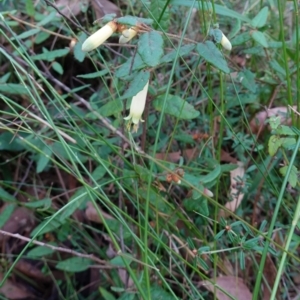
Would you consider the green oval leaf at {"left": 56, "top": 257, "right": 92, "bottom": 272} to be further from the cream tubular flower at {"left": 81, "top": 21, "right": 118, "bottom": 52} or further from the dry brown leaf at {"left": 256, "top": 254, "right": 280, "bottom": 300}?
the cream tubular flower at {"left": 81, "top": 21, "right": 118, "bottom": 52}

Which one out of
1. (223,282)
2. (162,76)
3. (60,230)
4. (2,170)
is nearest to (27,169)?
Result: (2,170)

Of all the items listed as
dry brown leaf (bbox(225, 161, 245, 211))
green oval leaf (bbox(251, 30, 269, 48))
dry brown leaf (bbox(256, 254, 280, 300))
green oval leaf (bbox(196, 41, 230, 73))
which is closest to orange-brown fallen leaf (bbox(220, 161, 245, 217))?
dry brown leaf (bbox(225, 161, 245, 211))

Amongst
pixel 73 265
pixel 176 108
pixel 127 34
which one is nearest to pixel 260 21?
pixel 176 108

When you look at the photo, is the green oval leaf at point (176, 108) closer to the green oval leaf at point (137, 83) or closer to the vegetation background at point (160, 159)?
the vegetation background at point (160, 159)

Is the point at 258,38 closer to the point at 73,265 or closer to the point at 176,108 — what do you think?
the point at 176,108

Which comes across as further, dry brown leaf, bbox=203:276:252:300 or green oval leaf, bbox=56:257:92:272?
green oval leaf, bbox=56:257:92:272

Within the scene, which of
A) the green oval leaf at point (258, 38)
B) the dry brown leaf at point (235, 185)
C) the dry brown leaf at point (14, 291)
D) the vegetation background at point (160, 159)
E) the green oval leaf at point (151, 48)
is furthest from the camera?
the dry brown leaf at point (14, 291)

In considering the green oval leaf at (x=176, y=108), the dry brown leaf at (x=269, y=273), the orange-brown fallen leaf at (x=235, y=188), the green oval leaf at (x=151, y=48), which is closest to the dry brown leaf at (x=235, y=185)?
the orange-brown fallen leaf at (x=235, y=188)
